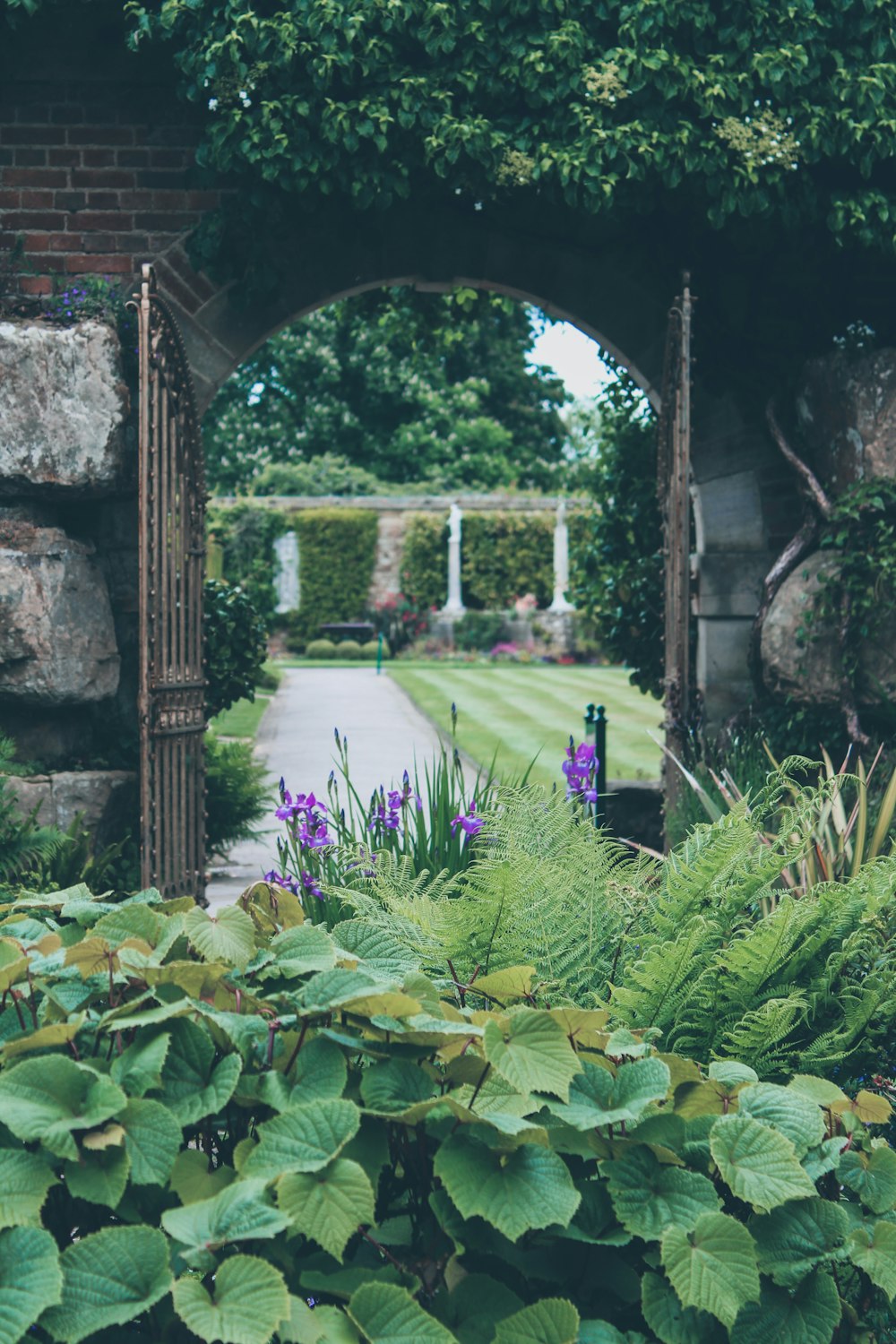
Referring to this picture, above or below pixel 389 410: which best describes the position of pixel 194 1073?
below

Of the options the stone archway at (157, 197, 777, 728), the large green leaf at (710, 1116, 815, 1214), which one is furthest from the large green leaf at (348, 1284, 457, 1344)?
the stone archway at (157, 197, 777, 728)

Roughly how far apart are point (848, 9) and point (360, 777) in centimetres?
566

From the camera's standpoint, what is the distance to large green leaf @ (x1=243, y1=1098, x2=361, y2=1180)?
126 centimetres

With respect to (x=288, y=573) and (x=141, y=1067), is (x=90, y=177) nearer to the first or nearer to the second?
(x=141, y=1067)

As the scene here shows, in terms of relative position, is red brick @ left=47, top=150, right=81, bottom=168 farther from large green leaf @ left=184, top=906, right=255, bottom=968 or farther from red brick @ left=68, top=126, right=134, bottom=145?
large green leaf @ left=184, top=906, right=255, bottom=968

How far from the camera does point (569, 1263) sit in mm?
1412

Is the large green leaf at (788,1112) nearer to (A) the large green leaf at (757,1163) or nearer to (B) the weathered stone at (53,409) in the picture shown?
(A) the large green leaf at (757,1163)

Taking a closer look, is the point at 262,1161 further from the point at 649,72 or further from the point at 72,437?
the point at 649,72

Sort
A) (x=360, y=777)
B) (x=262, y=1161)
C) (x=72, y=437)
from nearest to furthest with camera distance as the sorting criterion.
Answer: (x=262, y=1161)
(x=72, y=437)
(x=360, y=777)

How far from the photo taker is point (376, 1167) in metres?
1.34

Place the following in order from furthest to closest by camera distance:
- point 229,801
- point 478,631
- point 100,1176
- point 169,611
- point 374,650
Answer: point 478,631 < point 374,650 < point 229,801 < point 169,611 < point 100,1176

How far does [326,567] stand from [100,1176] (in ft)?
84.2

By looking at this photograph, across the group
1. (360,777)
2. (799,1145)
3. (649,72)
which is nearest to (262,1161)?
(799,1145)

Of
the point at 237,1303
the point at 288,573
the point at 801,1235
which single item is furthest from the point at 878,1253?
the point at 288,573
